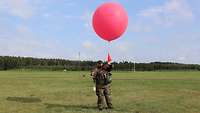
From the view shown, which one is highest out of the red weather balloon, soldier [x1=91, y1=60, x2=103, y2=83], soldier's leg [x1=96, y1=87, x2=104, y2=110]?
the red weather balloon

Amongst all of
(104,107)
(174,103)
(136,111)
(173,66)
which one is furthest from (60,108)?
(173,66)

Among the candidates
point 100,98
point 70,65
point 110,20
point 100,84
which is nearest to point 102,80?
point 100,84

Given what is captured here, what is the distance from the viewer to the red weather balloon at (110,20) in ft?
48.5

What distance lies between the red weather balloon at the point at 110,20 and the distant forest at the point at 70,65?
326ft

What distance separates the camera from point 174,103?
718 inches

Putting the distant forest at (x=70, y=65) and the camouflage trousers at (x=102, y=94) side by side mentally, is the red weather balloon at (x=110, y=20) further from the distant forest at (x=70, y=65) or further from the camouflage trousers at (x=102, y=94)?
the distant forest at (x=70, y=65)

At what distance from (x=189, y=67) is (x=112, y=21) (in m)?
118

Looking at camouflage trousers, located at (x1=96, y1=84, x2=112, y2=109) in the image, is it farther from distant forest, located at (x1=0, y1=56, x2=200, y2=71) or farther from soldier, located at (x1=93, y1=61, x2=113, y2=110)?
distant forest, located at (x1=0, y1=56, x2=200, y2=71)

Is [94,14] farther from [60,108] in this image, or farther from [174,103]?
[174,103]

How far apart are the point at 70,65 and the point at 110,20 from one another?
120 metres

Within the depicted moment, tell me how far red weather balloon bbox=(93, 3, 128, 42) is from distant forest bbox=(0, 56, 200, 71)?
326 feet

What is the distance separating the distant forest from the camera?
398 feet

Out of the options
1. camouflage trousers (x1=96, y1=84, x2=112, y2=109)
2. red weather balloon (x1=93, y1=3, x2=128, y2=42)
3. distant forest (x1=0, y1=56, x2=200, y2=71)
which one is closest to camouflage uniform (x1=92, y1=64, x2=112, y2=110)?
camouflage trousers (x1=96, y1=84, x2=112, y2=109)

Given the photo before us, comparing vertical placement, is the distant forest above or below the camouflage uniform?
above
